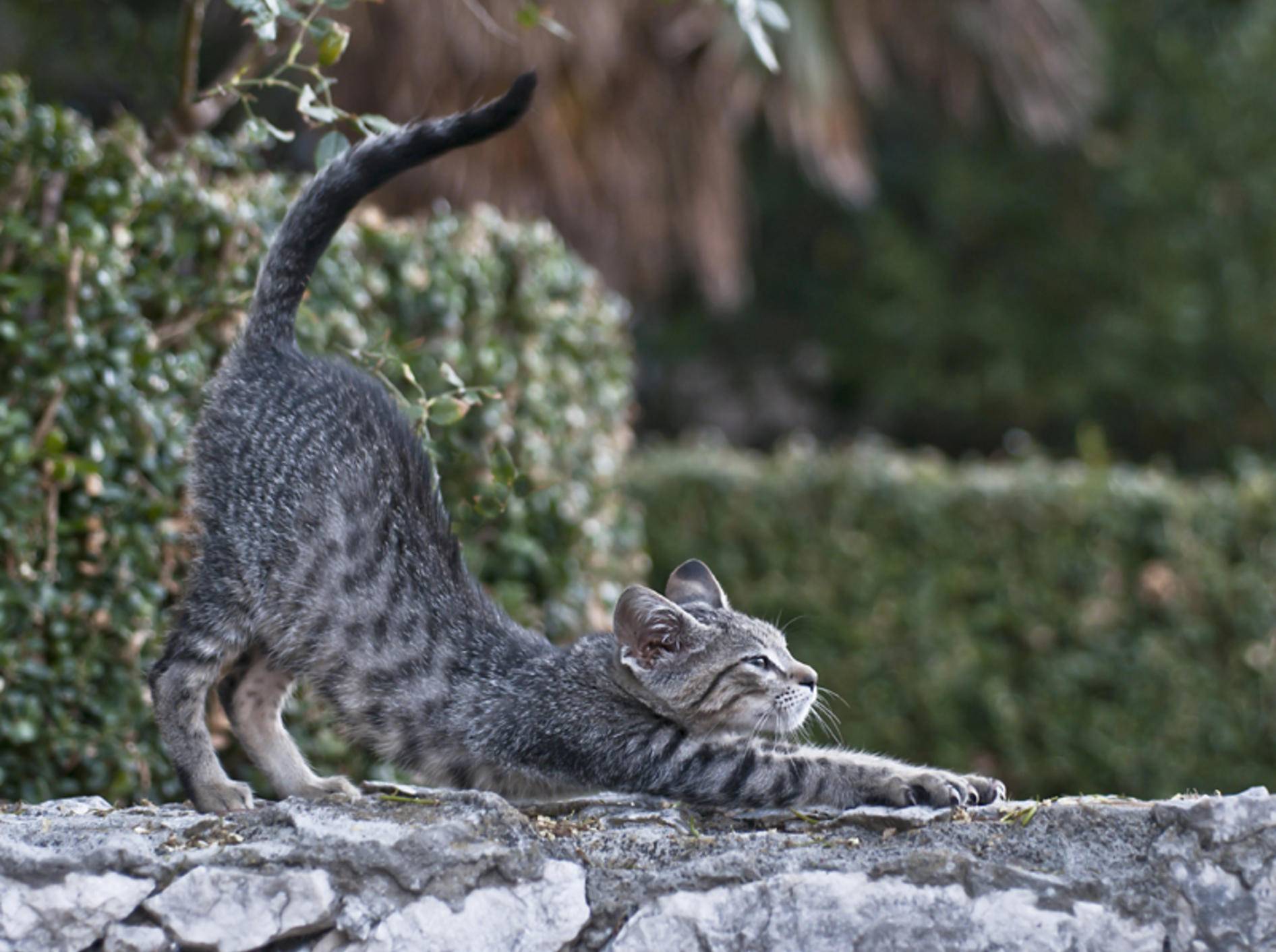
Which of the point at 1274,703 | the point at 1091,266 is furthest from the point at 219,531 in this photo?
the point at 1091,266

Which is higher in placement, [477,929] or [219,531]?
[219,531]

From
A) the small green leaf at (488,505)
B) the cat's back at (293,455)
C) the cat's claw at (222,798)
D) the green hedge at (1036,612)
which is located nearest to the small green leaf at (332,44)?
the cat's back at (293,455)

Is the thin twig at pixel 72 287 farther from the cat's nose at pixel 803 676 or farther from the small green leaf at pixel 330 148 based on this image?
the cat's nose at pixel 803 676

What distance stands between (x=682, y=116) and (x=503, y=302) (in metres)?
4.68

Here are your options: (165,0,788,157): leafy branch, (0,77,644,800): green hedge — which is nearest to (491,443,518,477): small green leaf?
(0,77,644,800): green hedge

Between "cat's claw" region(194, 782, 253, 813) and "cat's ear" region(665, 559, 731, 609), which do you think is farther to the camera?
"cat's ear" region(665, 559, 731, 609)

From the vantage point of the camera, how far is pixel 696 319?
17.0 metres

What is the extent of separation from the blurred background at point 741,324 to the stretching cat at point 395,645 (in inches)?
12.7

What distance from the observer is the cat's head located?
3.58 metres

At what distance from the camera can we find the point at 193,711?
3527mm

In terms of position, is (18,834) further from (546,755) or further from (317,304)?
(317,304)

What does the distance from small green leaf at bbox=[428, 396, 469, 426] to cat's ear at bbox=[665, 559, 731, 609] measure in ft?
2.43

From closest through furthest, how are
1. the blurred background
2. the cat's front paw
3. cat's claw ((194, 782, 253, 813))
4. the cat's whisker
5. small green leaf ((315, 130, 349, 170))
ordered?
the cat's front paw < cat's claw ((194, 782, 253, 813)) < the cat's whisker < small green leaf ((315, 130, 349, 170)) < the blurred background

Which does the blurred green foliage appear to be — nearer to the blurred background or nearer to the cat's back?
the blurred background
